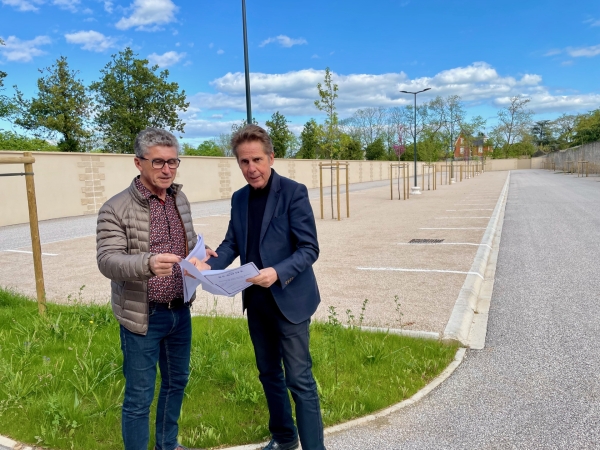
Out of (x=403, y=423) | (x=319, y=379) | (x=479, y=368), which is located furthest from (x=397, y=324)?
(x=403, y=423)

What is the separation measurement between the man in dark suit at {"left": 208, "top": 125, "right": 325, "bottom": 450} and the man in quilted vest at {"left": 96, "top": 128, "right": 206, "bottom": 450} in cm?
29

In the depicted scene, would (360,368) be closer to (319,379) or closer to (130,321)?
(319,379)

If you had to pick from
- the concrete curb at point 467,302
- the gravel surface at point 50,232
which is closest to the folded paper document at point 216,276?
the concrete curb at point 467,302

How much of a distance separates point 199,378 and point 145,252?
1.73 meters

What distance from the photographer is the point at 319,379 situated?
12.1ft

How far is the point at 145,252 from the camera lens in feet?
7.76

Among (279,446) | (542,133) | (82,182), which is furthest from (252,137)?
(542,133)

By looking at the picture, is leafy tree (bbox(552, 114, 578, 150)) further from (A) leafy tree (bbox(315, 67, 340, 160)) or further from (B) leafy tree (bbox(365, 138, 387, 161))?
(A) leafy tree (bbox(315, 67, 340, 160))

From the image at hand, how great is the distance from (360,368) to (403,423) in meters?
0.77

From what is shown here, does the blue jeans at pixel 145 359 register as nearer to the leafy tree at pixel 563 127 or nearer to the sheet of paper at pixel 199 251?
the sheet of paper at pixel 199 251

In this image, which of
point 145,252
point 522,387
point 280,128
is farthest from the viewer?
point 280,128

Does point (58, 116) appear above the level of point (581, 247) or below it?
above

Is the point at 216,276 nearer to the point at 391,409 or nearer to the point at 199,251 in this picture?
the point at 199,251

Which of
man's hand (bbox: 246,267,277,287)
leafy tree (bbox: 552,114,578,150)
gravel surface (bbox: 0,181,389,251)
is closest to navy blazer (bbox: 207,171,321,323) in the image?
man's hand (bbox: 246,267,277,287)
